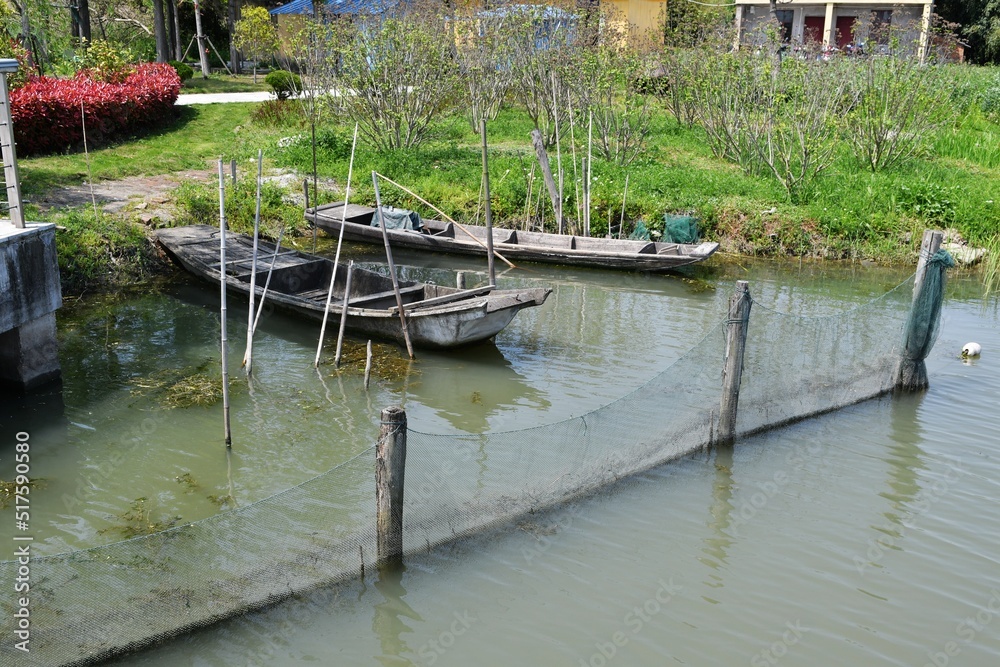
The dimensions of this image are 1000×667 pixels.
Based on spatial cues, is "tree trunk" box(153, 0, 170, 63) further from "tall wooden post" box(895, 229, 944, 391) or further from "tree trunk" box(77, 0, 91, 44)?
"tall wooden post" box(895, 229, 944, 391)

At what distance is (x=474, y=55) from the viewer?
19422mm

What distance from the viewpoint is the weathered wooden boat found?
9.19 meters

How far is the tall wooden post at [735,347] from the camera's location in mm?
7012

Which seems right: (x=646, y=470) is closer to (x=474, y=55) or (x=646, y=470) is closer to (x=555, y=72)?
(x=555, y=72)

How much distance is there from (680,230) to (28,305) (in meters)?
9.20

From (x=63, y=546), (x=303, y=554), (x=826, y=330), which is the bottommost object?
(x=63, y=546)

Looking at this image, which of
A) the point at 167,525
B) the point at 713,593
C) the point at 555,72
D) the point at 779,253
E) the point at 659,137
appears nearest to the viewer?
the point at 713,593

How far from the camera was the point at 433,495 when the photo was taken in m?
5.54

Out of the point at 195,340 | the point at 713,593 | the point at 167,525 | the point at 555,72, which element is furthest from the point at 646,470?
the point at 555,72

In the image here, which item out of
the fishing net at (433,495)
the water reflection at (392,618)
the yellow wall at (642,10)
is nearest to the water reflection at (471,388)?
the fishing net at (433,495)

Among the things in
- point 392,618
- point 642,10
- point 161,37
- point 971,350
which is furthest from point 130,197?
point 642,10

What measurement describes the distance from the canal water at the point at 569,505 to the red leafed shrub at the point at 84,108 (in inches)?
256

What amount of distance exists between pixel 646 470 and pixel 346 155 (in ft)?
39.2

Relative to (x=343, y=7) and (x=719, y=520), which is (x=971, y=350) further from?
(x=343, y=7)
